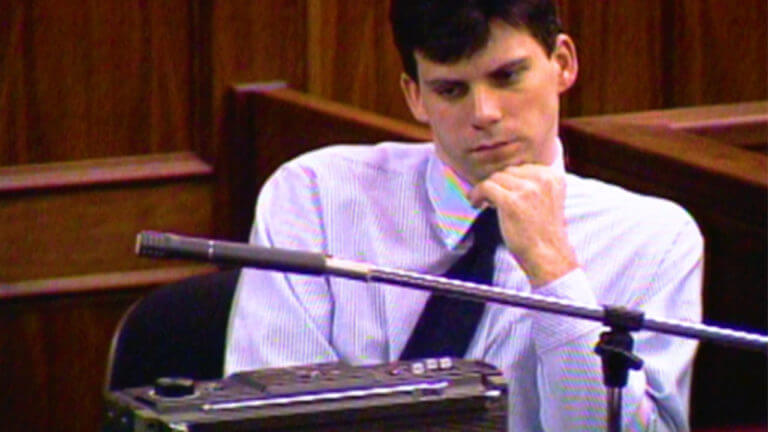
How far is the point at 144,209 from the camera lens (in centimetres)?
371

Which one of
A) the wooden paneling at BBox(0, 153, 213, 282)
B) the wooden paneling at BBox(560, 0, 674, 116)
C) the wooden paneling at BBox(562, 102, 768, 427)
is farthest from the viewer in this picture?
the wooden paneling at BBox(560, 0, 674, 116)

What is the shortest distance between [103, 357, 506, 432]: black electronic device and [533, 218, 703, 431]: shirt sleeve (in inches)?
22.5

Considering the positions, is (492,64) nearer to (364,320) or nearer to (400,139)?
(364,320)

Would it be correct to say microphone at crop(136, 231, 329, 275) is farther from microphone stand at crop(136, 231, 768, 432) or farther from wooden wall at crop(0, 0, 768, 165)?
wooden wall at crop(0, 0, 768, 165)

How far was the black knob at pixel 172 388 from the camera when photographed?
139 centimetres

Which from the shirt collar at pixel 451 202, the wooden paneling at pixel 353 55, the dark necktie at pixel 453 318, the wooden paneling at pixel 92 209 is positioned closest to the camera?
the dark necktie at pixel 453 318

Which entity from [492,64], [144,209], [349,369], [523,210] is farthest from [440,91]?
[144,209]

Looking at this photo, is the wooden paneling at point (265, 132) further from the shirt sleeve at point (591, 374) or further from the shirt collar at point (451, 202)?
the shirt sleeve at point (591, 374)

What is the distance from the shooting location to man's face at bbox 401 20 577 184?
2254mm

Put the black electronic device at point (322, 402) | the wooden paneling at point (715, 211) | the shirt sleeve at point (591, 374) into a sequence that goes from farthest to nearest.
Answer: the wooden paneling at point (715, 211) < the shirt sleeve at point (591, 374) < the black electronic device at point (322, 402)

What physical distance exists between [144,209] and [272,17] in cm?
50

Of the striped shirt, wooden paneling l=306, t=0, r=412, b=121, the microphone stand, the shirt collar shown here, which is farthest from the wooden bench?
the microphone stand

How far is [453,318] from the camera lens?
2189 mm

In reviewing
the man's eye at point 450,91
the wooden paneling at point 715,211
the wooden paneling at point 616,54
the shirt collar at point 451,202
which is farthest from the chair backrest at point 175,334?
the wooden paneling at point 616,54
